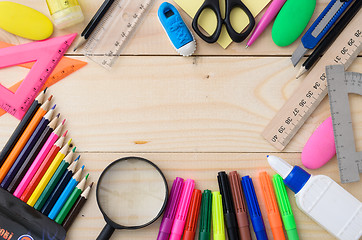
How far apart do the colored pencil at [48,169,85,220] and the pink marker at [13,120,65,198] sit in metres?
0.08

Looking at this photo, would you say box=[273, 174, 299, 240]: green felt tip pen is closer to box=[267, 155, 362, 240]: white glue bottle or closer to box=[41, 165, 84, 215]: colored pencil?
box=[267, 155, 362, 240]: white glue bottle

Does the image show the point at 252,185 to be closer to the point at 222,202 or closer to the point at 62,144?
the point at 222,202

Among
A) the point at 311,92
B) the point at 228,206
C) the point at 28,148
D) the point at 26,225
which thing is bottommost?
the point at 26,225

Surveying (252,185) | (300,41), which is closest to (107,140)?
(252,185)

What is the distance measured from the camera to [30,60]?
0.90 meters

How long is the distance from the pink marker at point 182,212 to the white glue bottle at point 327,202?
→ 0.20 m

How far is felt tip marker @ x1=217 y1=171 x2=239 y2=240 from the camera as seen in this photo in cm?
84

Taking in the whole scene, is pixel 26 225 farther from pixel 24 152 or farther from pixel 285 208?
pixel 285 208

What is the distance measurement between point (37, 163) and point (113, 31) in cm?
34

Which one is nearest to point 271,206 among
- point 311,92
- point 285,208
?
point 285,208

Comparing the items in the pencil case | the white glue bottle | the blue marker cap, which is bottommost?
the pencil case

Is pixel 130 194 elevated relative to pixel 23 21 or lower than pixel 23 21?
lower

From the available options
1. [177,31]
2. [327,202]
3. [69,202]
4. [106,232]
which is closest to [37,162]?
[69,202]

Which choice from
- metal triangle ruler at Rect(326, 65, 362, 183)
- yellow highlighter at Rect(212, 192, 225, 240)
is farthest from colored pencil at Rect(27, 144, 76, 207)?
metal triangle ruler at Rect(326, 65, 362, 183)
